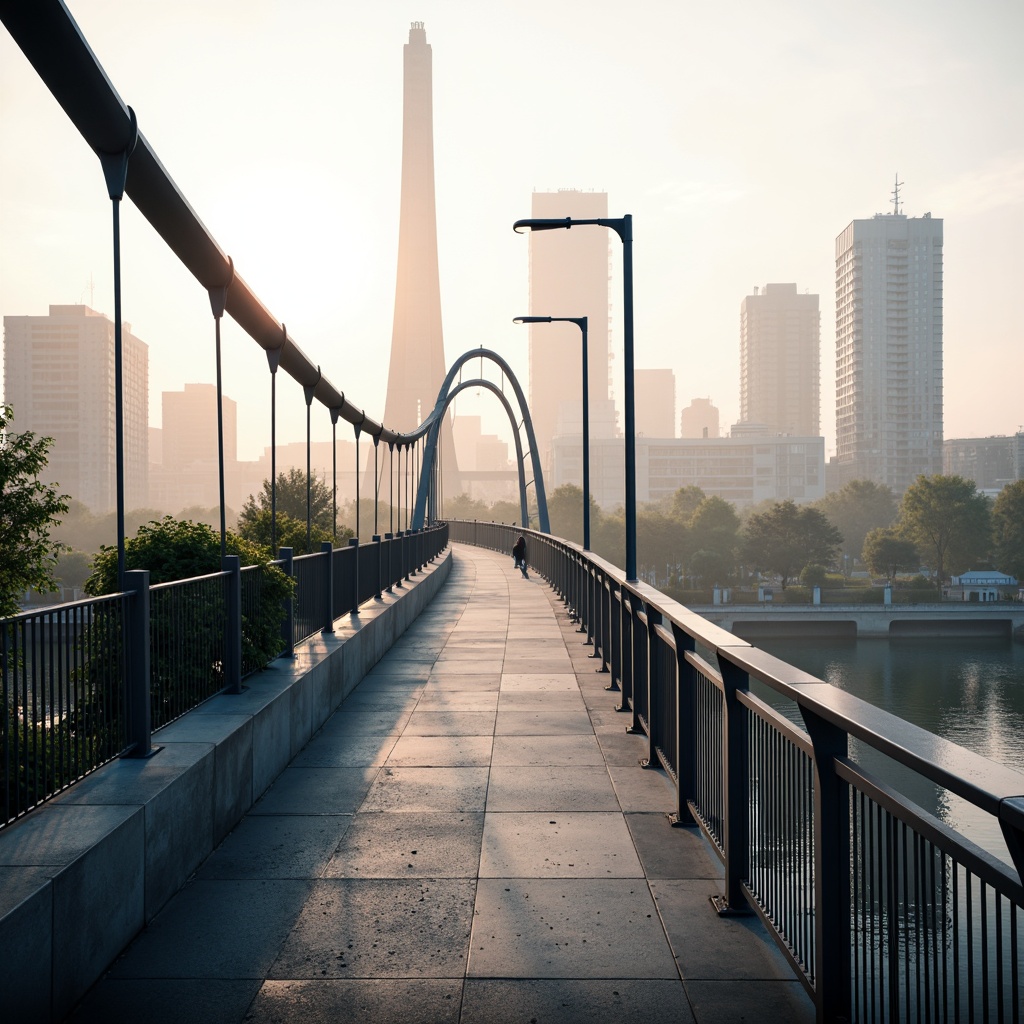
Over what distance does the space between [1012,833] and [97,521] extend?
6730 inches

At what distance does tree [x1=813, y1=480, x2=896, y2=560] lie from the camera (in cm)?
18125

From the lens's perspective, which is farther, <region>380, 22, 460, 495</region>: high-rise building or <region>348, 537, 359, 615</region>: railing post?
<region>380, 22, 460, 495</region>: high-rise building

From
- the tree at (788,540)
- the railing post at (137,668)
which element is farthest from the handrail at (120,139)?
the tree at (788,540)

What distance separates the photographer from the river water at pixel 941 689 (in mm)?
30156

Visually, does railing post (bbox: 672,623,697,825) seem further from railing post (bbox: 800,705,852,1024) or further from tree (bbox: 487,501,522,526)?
tree (bbox: 487,501,522,526)

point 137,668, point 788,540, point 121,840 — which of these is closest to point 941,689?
point 137,668

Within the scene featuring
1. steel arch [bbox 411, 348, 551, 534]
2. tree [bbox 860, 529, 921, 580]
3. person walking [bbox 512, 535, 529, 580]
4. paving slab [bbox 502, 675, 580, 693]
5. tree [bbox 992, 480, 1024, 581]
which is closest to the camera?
paving slab [bbox 502, 675, 580, 693]

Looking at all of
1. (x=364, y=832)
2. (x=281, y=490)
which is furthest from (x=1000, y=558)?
(x=364, y=832)

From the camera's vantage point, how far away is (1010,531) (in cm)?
12988

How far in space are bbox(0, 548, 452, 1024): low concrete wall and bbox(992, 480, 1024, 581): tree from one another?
136565 mm

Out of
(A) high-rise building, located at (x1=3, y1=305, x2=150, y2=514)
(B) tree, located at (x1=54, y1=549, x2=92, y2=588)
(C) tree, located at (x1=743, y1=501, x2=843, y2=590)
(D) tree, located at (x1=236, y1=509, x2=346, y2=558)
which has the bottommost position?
(B) tree, located at (x1=54, y1=549, x2=92, y2=588)

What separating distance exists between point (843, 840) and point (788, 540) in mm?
133403

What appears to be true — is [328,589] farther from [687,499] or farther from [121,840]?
[687,499]

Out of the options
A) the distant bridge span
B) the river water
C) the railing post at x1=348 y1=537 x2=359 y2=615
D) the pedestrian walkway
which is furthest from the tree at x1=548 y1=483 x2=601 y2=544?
the pedestrian walkway
